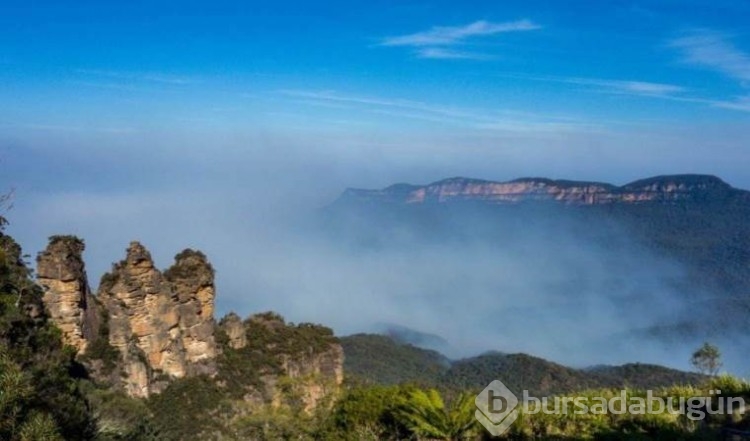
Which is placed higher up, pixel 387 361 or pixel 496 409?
pixel 496 409

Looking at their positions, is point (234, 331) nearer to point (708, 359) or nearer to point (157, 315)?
point (157, 315)

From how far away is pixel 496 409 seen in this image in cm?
1279

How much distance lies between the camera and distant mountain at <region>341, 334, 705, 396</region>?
250ft

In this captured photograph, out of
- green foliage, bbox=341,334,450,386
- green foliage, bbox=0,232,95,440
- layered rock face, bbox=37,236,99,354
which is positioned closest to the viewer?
green foliage, bbox=0,232,95,440

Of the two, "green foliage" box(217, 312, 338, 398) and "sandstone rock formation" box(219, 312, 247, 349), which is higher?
"sandstone rock formation" box(219, 312, 247, 349)

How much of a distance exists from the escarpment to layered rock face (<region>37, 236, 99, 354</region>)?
47 mm

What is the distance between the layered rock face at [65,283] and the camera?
31.4 m

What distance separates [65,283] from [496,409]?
85.0 feet

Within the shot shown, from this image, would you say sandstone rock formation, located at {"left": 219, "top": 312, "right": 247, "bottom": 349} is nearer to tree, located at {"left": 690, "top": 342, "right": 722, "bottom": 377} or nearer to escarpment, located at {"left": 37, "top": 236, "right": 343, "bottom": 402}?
→ escarpment, located at {"left": 37, "top": 236, "right": 343, "bottom": 402}

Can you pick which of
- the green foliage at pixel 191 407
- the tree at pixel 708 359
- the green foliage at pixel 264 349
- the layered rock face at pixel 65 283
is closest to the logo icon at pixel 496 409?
the green foliage at pixel 191 407

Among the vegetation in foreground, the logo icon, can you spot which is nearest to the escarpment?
the vegetation in foreground

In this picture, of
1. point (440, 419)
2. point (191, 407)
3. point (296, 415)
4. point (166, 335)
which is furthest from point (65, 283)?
point (440, 419)

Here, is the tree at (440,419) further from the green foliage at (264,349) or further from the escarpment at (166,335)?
the green foliage at (264,349)

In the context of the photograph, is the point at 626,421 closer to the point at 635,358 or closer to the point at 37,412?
the point at 37,412
